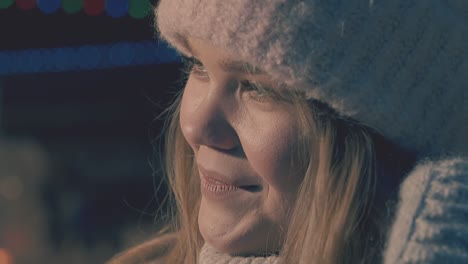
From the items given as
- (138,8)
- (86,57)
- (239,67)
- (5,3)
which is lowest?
(86,57)

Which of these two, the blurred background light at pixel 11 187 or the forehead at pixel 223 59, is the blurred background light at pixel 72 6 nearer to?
the blurred background light at pixel 11 187

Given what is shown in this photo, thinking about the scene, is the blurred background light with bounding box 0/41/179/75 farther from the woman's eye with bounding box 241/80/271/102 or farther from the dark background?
the woman's eye with bounding box 241/80/271/102

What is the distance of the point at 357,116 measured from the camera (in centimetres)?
126

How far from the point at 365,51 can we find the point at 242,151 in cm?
30

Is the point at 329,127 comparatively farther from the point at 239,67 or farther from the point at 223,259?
the point at 223,259

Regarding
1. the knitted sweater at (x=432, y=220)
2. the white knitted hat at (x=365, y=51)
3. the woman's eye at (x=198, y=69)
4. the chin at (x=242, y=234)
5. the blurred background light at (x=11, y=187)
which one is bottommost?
the blurred background light at (x=11, y=187)

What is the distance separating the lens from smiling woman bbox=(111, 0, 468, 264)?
4.03ft

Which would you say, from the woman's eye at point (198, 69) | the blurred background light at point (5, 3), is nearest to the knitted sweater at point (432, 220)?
the woman's eye at point (198, 69)

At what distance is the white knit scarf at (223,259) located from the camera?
1.41 meters

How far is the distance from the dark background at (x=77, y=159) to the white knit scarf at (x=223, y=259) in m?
1.68

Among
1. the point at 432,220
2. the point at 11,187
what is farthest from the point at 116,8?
the point at 432,220

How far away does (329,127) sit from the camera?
131 centimetres

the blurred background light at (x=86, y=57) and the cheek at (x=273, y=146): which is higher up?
the cheek at (x=273, y=146)

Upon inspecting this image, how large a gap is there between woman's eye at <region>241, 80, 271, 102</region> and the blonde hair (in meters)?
0.05
